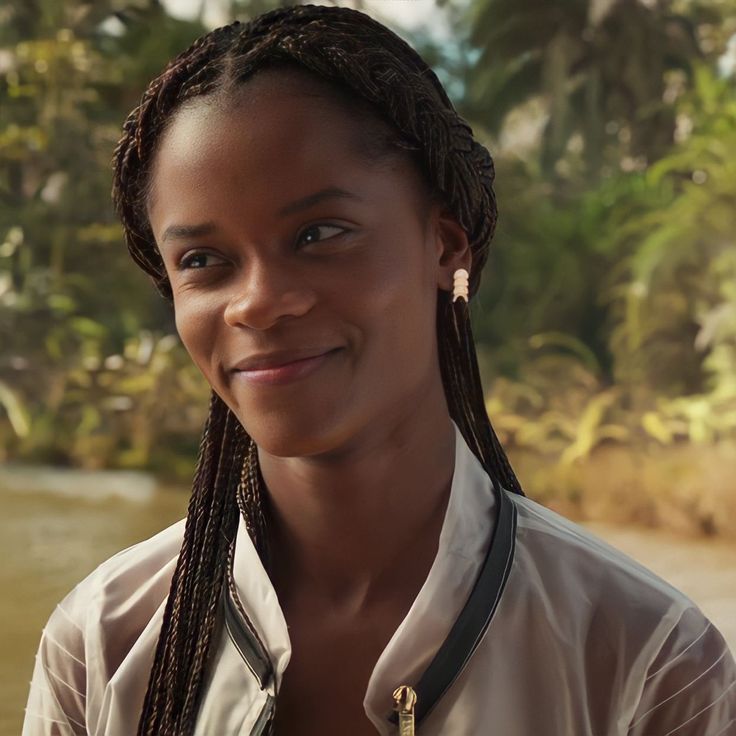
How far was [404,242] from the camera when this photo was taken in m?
0.75

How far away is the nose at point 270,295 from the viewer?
70cm

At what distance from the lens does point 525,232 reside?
2.18 m

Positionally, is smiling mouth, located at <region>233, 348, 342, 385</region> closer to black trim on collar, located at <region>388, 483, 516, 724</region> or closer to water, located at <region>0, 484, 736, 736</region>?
black trim on collar, located at <region>388, 483, 516, 724</region>

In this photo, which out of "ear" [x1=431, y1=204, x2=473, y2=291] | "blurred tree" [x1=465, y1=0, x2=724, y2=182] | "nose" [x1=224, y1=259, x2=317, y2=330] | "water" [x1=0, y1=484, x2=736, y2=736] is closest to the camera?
"nose" [x1=224, y1=259, x2=317, y2=330]

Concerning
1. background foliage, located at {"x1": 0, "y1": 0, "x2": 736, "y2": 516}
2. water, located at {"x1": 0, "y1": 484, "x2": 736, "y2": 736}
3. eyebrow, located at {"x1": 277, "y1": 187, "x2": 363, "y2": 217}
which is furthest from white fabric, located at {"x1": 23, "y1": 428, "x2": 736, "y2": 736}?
background foliage, located at {"x1": 0, "y1": 0, "x2": 736, "y2": 516}

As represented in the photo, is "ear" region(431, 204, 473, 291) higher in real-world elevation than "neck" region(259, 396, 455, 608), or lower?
higher

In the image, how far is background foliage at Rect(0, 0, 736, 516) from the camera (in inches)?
82.7

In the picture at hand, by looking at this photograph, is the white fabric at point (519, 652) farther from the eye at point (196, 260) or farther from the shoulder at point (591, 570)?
the eye at point (196, 260)

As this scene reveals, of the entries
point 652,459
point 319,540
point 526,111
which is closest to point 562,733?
point 319,540

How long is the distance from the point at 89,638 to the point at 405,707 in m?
0.27

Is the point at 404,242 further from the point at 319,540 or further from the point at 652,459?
the point at 652,459

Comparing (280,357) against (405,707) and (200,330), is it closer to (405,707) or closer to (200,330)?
(200,330)

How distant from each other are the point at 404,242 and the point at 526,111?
146 cm

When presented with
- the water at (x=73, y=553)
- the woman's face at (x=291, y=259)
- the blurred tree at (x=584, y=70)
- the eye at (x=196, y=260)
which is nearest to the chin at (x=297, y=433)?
the woman's face at (x=291, y=259)
